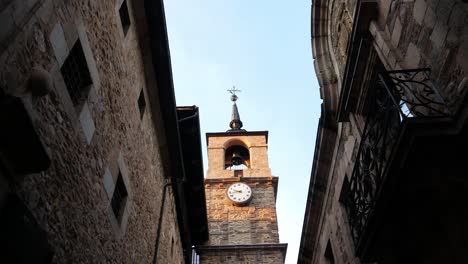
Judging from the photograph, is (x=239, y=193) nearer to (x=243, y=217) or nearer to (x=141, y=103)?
(x=243, y=217)

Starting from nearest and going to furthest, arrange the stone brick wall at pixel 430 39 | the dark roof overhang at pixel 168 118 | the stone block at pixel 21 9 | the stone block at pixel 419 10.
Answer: the stone block at pixel 21 9 < the stone brick wall at pixel 430 39 < the stone block at pixel 419 10 < the dark roof overhang at pixel 168 118

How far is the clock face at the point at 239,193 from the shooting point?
26.0m

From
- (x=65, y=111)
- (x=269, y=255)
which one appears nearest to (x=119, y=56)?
(x=65, y=111)

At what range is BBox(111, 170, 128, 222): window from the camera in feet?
25.2

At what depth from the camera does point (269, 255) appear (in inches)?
912

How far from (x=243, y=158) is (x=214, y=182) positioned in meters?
3.89

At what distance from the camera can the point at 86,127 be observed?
243 inches

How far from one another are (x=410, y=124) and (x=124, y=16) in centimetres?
622

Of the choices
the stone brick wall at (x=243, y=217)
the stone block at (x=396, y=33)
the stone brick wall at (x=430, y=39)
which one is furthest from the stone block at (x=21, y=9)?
the stone brick wall at (x=243, y=217)

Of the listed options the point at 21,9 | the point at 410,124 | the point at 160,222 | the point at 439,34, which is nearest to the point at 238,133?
the point at 160,222

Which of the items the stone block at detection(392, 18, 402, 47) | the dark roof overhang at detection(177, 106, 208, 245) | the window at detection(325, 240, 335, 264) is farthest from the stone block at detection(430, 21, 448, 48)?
the dark roof overhang at detection(177, 106, 208, 245)

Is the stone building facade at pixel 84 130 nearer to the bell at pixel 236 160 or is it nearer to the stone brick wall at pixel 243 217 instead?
the stone brick wall at pixel 243 217

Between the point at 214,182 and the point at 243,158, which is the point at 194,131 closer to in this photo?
the point at 214,182

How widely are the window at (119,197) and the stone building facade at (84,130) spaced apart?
0.02 m
